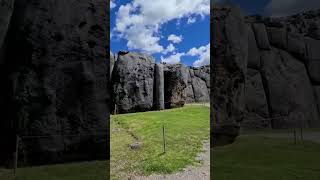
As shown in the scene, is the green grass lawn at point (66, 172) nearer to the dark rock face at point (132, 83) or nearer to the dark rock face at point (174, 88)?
the dark rock face at point (132, 83)

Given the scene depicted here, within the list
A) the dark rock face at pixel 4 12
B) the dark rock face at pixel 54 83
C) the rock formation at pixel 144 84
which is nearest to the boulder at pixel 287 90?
the rock formation at pixel 144 84

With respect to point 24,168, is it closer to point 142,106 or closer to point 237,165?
point 237,165

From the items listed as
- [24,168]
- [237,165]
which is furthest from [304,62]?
[24,168]

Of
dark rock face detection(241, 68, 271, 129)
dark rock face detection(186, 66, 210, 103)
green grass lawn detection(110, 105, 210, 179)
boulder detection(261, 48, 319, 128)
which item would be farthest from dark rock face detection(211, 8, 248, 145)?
dark rock face detection(186, 66, 210, 103)

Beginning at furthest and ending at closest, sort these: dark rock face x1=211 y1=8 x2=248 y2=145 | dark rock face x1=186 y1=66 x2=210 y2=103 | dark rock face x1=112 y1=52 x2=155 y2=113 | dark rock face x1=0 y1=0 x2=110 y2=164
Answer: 1. dark rock face x1=186 y1=66 x2=210 y2=103
2. dark rock face x1=112 y1=52 x2=155 y2=113
3. dark rock face x1=211 y1=8 x2=248 y2=145
4. dark rock face x1=0 y1=0 x2=110 y2=164

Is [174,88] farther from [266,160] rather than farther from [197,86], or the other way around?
[266,160]

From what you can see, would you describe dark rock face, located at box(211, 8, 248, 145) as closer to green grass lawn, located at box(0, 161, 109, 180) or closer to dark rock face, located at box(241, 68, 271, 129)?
dark rock face, located at box(241, 68, 271, 129)

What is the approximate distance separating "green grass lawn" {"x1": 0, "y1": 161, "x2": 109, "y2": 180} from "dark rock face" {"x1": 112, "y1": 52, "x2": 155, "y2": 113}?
37.8ft

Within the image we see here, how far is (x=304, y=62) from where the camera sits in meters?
20.1

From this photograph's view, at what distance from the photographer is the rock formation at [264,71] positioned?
12109mm

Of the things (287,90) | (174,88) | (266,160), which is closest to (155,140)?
(266,160)

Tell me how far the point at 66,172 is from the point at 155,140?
5676 millimetres

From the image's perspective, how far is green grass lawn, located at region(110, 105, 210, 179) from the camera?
10.0 meters

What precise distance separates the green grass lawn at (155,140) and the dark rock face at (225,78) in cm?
121
